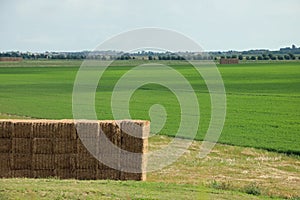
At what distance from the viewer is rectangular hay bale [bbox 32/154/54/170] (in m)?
16.1

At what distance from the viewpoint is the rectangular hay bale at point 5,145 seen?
53.3 feet

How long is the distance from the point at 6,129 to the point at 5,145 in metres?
0.39

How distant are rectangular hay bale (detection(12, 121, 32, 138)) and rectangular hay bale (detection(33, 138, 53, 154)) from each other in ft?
0.96

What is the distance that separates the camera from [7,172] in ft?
53.2

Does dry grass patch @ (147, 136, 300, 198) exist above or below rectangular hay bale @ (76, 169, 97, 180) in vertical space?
below

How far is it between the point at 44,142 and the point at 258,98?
32.9 m

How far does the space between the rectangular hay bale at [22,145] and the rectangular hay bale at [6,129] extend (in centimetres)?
19

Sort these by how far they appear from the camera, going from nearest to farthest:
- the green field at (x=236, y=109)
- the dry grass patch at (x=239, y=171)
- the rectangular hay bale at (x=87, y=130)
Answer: the rectangular hay bale at (x=87, y=130), the dry grass patch at (x=239, y=171), the green field at (x=236, y=109)

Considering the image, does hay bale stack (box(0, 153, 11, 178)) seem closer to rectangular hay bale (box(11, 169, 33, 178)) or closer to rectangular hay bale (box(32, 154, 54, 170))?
rectangular hay bale (box(11, 169, 33, 178))

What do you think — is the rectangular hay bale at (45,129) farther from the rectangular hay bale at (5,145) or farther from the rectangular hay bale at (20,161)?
the rectangular hay bale at (5,145)

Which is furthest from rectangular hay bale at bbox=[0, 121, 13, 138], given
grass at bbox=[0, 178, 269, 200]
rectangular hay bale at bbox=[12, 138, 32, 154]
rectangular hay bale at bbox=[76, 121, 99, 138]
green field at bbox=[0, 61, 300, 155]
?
green field at bbox=[0, 61, 300, 155]

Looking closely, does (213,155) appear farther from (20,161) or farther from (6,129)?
(6,129)

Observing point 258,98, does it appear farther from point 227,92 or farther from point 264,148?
point 264,148

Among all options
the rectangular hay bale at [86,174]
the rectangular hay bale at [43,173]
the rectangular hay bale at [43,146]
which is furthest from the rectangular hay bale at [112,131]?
the rectangular hay bale at [43,173]
